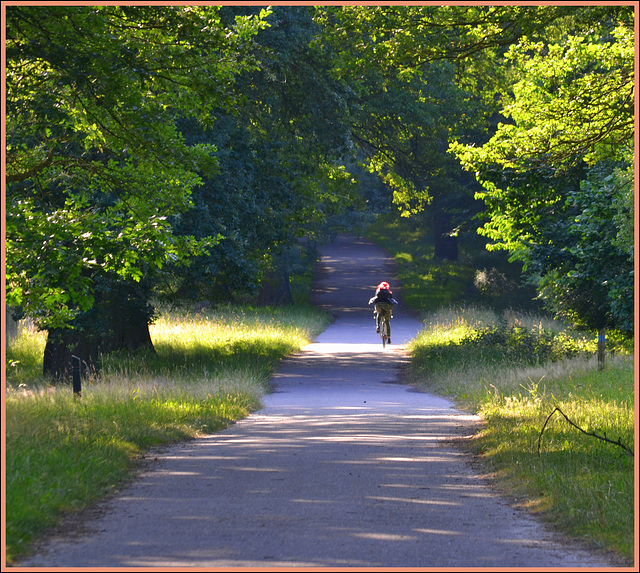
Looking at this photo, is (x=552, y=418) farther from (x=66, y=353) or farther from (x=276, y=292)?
(x=276, y=292)

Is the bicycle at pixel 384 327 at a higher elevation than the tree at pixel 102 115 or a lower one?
lower

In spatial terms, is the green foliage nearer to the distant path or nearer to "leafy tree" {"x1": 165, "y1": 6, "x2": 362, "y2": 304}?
the distant path

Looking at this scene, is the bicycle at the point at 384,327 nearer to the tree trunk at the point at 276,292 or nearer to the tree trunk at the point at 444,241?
the tree trunk at the point at 276,292

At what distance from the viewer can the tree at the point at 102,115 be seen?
33.3 feet

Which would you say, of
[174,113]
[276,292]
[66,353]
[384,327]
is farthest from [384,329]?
[276,292]

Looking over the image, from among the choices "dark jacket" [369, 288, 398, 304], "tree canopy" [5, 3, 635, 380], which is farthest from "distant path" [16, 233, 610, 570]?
"dark jacket" [369, 288, 398, 304]

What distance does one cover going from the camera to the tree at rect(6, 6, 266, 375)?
10.1m

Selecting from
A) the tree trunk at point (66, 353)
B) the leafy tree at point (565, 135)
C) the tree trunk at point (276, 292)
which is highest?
the leafy tree at point (565, 135)

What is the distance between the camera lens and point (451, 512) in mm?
7547

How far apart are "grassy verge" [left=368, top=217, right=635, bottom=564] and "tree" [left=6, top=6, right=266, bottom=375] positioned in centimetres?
522

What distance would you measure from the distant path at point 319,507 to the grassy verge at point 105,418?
39 centimetres

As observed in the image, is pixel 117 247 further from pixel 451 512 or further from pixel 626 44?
pixel 626 44

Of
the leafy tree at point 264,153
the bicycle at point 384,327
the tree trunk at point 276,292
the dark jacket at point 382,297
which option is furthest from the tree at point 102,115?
the tree trunk at point 276,292

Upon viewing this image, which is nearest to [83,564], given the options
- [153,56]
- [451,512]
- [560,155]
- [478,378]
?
[451,512]
